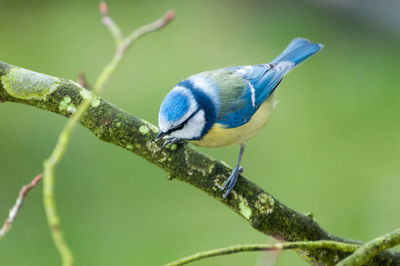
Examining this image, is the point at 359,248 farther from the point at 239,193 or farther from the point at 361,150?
the point at 361,150

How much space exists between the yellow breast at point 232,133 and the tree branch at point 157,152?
1.00 feet

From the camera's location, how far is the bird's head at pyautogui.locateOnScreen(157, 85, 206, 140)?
1.67 m

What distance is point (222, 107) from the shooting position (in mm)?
1969

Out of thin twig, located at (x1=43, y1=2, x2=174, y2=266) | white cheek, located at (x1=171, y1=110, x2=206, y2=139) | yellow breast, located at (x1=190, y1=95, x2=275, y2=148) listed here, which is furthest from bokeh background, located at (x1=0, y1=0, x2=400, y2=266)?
thin twig, located at (x1=43, y1=2, x2=174, y2=266)

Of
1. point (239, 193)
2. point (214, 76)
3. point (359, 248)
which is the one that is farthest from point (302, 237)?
point (214, 76)

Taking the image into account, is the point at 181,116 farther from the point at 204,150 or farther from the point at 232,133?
the point at 204,150

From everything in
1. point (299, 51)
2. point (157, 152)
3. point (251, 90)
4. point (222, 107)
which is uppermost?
point (299, 51)

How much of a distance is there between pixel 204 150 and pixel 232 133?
189cm

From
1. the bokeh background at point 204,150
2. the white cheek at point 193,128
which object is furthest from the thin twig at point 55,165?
the bokeh background at point 204,150

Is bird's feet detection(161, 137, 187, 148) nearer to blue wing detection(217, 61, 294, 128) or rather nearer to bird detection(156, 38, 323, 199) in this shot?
bird detection(156, 38, 323, 199)

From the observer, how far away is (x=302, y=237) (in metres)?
1.55

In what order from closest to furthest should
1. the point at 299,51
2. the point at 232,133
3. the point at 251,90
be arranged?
the point at 232,133, the point at 251,90, the point at 299,51

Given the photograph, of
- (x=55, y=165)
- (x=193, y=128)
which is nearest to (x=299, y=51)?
(x=193, y=128)

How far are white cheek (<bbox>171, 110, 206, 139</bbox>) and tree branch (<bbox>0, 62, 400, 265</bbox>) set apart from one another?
0.15m
